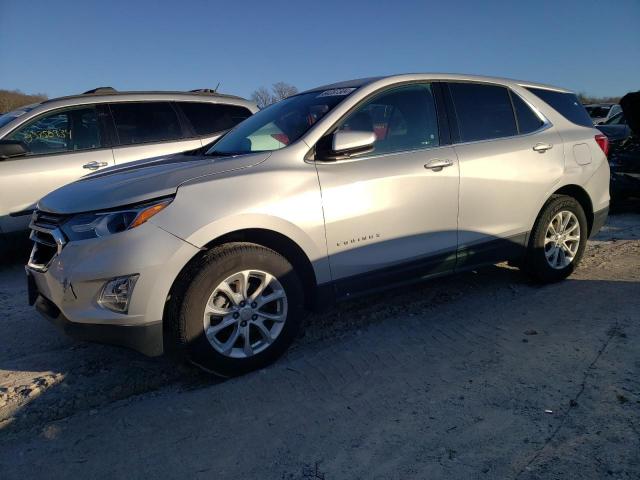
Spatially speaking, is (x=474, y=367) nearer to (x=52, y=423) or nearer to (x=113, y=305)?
(x=113, y=305)

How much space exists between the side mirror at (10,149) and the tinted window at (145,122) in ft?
3.54

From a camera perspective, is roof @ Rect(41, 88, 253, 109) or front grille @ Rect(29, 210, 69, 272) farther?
roof @ Rect(41, 88, 253, 109)

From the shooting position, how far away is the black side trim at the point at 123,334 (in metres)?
2.63

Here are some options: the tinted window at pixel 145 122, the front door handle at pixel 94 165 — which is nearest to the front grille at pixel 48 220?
the front door handle at pixel 94 165

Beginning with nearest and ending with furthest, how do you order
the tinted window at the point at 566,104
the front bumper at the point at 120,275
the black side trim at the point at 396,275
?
the front bumper at the point at 120,275 → the black side trim at the point at 396,275 → the tinted window at the point at 566,104

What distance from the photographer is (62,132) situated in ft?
18.5

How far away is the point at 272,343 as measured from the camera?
303cm

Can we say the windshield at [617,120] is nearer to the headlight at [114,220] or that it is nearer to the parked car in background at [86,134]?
the parked car in background at [86,134]

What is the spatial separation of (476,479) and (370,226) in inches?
65.3

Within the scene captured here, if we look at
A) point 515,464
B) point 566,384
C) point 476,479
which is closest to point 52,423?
point 476,479

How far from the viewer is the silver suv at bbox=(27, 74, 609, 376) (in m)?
2.66

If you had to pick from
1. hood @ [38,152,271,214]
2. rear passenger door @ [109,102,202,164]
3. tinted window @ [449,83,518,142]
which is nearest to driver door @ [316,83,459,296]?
tinted window @ [449,83,518,142]

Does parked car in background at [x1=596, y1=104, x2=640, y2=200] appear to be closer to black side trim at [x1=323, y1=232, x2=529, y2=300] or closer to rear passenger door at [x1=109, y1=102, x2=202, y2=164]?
black side trim at [x1=323, y1=232, x2=529, y2=300]

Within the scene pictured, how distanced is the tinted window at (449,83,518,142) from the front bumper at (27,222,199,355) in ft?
7.77
